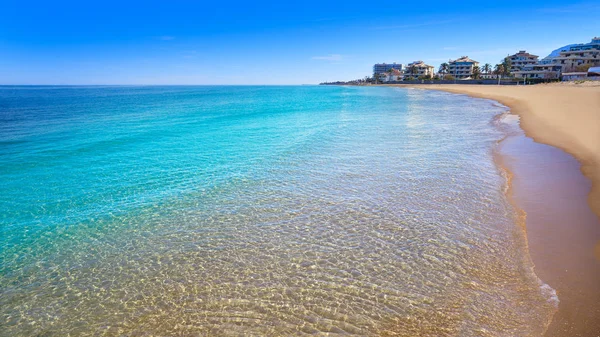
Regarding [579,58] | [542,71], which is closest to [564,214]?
[542,71]

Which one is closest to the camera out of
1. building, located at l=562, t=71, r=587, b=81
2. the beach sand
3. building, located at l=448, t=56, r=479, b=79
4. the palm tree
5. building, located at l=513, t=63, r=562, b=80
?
the beach sand

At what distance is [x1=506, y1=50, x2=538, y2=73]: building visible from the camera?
138 m

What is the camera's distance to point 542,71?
10875 centimetres

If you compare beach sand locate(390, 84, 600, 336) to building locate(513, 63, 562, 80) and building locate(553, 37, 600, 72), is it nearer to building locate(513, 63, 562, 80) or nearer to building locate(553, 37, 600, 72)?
building locate(513, 63, 562, 80)

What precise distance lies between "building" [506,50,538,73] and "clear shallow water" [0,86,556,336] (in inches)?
6071

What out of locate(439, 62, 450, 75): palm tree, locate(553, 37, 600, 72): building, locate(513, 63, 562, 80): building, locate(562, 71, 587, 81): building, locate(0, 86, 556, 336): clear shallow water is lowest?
locate(0, 86, 556, 336): clear shallow water

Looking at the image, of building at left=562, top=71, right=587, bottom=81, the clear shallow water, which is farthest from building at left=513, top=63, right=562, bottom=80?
the clear shallow water

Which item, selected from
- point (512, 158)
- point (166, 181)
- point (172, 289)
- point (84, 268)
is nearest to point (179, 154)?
point (166, 181)

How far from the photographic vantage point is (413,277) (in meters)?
6.61

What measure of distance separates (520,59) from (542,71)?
121ft

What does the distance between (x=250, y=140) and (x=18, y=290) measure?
58.3 feet

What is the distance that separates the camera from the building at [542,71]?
106125 mm

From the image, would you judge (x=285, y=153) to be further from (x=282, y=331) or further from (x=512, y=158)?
(x=282, y=331)

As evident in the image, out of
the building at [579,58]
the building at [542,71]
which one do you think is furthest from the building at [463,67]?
the building at [579,58]
